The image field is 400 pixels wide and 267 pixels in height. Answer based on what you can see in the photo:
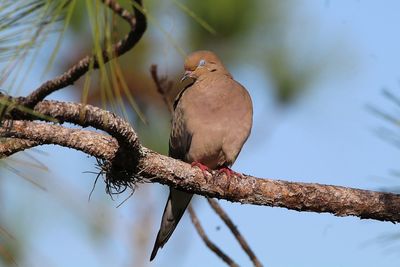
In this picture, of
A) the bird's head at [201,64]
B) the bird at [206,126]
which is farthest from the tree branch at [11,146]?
the bird's head at [201,64]

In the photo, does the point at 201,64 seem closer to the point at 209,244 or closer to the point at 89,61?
the point at 209,244

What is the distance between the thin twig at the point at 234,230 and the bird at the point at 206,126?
470 millimetres

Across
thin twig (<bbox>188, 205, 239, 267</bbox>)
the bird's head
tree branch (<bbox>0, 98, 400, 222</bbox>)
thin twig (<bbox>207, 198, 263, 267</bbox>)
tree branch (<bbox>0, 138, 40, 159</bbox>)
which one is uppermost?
the bird's head

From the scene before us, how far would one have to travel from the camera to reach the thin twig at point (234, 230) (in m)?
3.36

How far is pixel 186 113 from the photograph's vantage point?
4.16 meters

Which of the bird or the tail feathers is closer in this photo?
the bird

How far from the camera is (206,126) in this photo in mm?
4098

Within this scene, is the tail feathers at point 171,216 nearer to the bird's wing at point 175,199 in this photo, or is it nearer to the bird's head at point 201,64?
the bird's wing at point 175,199

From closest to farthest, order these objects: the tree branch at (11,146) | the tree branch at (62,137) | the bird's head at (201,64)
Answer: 1. the tree branch at (62,137)
2. the tree branch at (11,146)
3. the bird's head at (201,64)

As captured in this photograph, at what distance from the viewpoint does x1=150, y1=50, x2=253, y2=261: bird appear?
161 inches

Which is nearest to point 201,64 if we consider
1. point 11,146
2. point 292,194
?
point 292,194

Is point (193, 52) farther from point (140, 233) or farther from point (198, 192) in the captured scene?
point (198, 192)

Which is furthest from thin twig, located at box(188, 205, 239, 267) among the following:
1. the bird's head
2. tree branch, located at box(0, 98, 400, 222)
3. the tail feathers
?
the bird's head

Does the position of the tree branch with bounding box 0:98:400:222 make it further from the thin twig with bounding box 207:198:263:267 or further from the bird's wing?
the bird's wing
